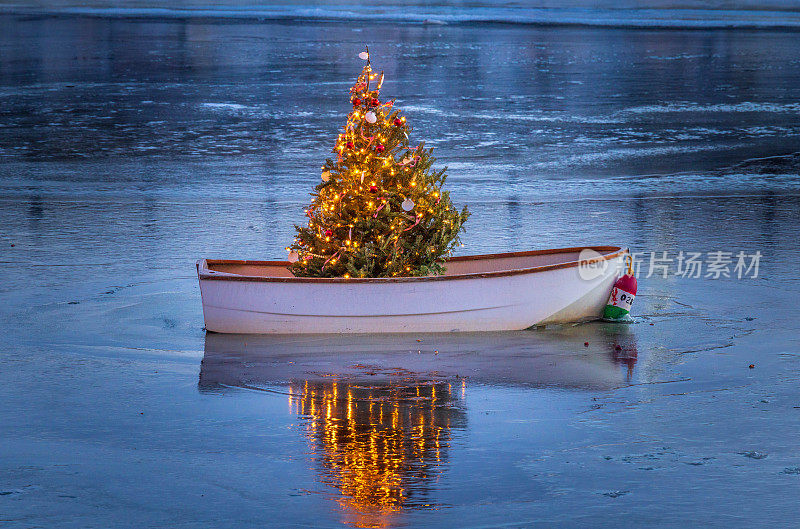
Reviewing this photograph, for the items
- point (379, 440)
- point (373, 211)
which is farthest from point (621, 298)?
point (379, 440)

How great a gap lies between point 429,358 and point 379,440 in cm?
191

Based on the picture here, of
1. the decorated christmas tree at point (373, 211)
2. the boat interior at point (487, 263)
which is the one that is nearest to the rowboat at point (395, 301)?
the decorated christmas tree at point (373, 211)

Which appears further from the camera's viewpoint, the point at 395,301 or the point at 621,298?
the point at 621,298

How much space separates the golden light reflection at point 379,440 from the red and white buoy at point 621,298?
2314 millimetres

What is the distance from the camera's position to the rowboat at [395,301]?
9.41m

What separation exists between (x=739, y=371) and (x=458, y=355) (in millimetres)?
2064

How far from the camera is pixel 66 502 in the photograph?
20.3 feet

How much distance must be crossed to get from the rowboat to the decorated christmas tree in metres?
0.37

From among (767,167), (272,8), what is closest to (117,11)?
(272,8)

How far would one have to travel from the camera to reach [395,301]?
373 inches

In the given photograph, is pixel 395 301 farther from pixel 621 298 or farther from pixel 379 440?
pixel 379 440

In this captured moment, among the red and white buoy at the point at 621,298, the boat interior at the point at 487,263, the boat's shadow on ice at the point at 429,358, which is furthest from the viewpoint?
the boat interior at the point at 487,263

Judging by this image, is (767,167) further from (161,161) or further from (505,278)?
(505,278)

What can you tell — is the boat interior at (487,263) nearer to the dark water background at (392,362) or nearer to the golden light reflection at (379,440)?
the dark water background at (392,362)
